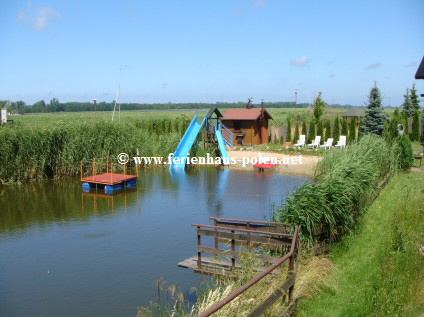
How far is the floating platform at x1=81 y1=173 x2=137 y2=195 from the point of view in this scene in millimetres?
17016

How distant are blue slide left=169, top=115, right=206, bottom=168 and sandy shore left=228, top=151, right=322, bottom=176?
244 cm

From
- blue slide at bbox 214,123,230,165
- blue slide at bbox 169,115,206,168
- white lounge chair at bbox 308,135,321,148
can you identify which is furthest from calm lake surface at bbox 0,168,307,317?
white lounge chair at bbox 308,135,321,148

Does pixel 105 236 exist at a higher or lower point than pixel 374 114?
lower

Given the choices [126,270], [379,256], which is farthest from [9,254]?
[379,256]

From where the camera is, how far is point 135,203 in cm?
1507

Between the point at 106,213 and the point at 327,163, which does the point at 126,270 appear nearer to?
the point at 106,213

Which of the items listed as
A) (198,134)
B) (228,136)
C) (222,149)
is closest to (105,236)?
(222,149)

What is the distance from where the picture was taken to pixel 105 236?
37.1 ft

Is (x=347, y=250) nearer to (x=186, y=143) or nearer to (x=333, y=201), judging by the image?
(x=333, y=201)

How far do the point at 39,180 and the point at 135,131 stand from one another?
6211 millimetres

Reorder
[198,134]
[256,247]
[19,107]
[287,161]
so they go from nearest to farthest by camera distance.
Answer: [256,247] < [287,161] < [198,134] < [19,107]

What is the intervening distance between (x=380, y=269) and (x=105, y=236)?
23.2 ft

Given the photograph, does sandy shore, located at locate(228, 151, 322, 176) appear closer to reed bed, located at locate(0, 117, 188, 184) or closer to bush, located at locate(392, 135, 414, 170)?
bush, located at locate(392, 135, 414, 170)

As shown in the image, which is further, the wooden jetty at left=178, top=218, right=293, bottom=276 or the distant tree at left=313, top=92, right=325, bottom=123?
the distant tree at left=313, top=92, right=325, bottom=123
